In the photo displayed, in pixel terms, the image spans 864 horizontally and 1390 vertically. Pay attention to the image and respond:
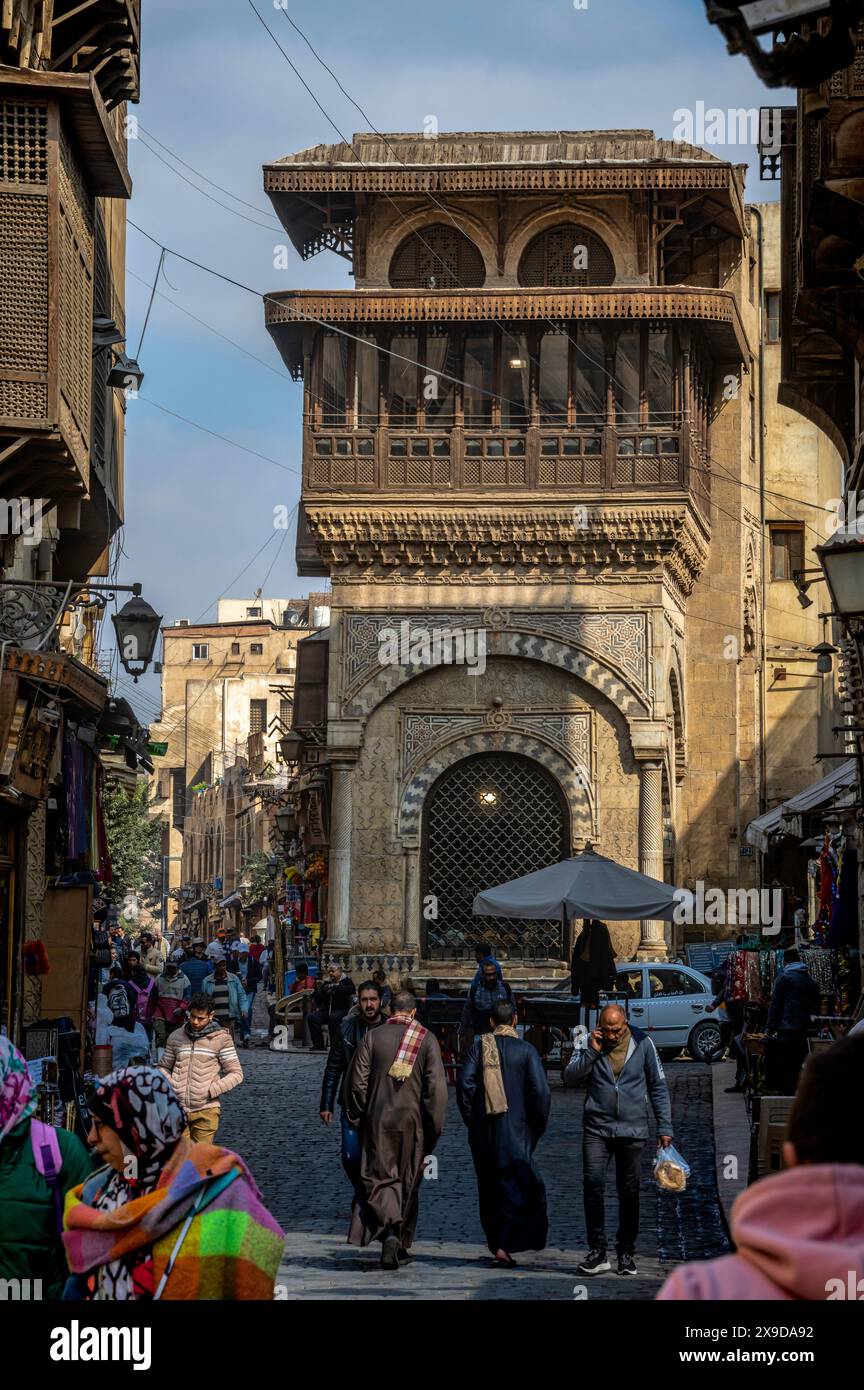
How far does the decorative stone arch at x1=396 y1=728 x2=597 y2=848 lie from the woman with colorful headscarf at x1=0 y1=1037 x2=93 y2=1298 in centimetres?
2143

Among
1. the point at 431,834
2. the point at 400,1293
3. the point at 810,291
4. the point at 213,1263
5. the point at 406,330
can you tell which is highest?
the point at 406,330

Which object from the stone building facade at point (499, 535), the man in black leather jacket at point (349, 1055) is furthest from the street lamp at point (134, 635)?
the stone building facade at point (499, 535)

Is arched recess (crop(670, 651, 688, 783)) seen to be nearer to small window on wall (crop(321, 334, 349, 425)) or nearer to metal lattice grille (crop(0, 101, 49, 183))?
small window on wall (crop(321, 334, 349, 425))

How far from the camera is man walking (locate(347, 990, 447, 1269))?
10.5 meters

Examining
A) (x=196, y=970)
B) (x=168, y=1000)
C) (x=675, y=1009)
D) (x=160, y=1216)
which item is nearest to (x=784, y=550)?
(x=675, y=1009)

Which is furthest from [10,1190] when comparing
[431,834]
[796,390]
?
[431,834]

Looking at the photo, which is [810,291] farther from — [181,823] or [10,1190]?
[181,823]

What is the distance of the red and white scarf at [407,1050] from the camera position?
1059 cm

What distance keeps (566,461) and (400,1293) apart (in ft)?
61.1

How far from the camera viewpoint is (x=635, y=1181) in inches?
393

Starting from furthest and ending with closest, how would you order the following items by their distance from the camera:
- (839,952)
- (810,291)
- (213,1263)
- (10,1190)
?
(839,952)
(810,291)
(10,1190)
(213,1263)

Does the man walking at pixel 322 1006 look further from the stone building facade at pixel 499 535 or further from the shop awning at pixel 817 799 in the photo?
the shop awning at pixel 817 799

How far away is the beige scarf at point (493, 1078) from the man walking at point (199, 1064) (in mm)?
1311
